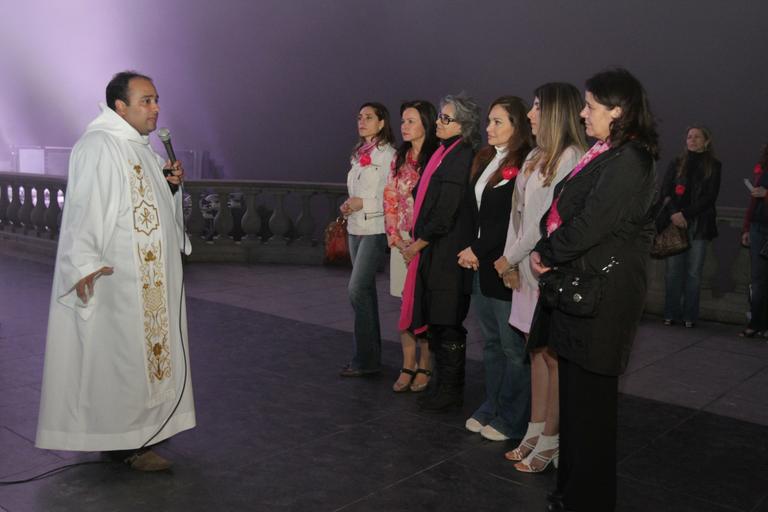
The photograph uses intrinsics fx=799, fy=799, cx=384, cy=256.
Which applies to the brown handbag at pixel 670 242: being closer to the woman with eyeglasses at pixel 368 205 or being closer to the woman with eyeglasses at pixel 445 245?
the woman with eyeglasses at pixel 368 205

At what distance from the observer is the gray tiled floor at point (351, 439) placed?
350 centimetres

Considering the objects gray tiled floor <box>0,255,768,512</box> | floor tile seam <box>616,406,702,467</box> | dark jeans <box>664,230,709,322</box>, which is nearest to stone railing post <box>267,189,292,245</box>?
gray tiled floor <box>0,255,768,512</box>

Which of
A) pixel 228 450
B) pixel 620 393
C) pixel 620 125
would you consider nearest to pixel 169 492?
pixel 228 450

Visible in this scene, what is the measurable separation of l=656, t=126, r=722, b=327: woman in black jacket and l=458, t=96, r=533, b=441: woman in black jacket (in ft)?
11.6

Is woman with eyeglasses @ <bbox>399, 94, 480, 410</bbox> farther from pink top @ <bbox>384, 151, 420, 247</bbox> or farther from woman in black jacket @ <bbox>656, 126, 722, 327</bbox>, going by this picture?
woman in black jacket @ <bbox>656, 126, 722, 327</bbox>

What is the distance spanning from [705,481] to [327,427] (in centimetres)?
193

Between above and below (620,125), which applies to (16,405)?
below

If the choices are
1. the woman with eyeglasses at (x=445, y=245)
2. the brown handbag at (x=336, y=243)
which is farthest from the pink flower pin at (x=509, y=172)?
the brown handbag at (x=336, y=243)

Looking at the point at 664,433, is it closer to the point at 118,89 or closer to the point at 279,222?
the point at 118,89

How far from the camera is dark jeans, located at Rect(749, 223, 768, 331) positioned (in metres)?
6.77

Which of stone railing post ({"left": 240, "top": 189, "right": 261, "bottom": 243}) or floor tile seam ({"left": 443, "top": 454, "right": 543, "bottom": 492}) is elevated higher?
stone railing post ({"left": 240, "top": 189, "right": 261, "bottom": 243})

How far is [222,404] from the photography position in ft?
15.5

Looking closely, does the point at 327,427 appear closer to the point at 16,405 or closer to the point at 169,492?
the point at 169,492

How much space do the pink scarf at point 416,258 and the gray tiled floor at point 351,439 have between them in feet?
1.70
